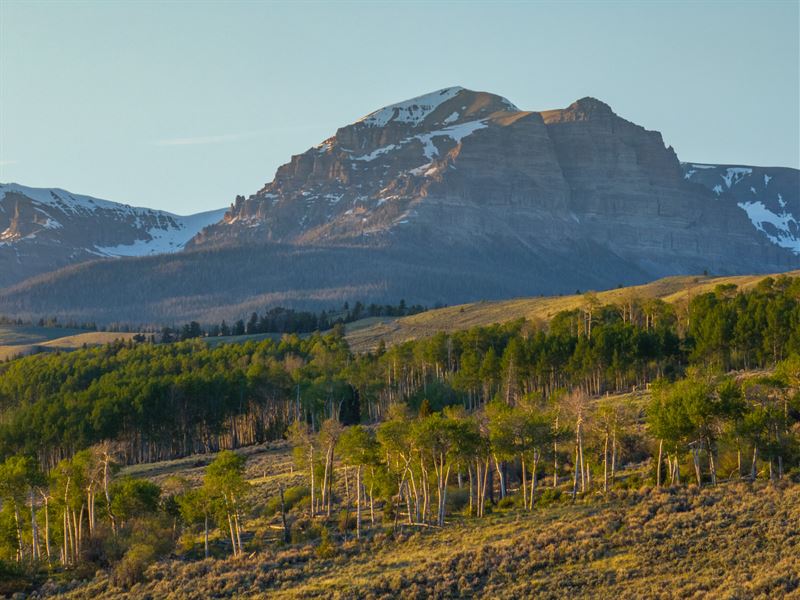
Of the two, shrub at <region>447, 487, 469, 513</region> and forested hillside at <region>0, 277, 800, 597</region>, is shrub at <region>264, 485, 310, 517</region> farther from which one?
shrub at <region>447, 487, 469, 513</region>

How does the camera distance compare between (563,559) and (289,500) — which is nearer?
(563,559)

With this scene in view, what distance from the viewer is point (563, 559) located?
5672cm

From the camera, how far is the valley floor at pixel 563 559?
5169 cm

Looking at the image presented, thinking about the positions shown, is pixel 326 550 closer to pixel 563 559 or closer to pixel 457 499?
pixel 563 559

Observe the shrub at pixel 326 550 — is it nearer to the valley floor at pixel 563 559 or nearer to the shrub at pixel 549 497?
the valley floor at pixel 563 559

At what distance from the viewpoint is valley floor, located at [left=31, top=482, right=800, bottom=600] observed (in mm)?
51688

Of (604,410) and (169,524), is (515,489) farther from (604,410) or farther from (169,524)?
(169,524)

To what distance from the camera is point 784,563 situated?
50.3 metres

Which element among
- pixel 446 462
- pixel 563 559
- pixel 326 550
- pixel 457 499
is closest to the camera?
pixel 563 559

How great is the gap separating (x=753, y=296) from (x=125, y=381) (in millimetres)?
77278

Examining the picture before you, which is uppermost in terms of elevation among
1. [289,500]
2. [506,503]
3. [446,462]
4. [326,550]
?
[446,462]

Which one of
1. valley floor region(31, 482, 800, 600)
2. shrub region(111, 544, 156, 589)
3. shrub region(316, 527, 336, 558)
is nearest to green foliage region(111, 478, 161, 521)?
valley floor region(31, 482, 800, 600)

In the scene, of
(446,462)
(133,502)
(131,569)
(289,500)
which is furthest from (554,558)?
(133,502)

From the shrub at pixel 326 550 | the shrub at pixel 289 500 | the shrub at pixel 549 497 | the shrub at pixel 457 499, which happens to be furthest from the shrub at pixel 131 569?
the shrub at pixel 549 497
